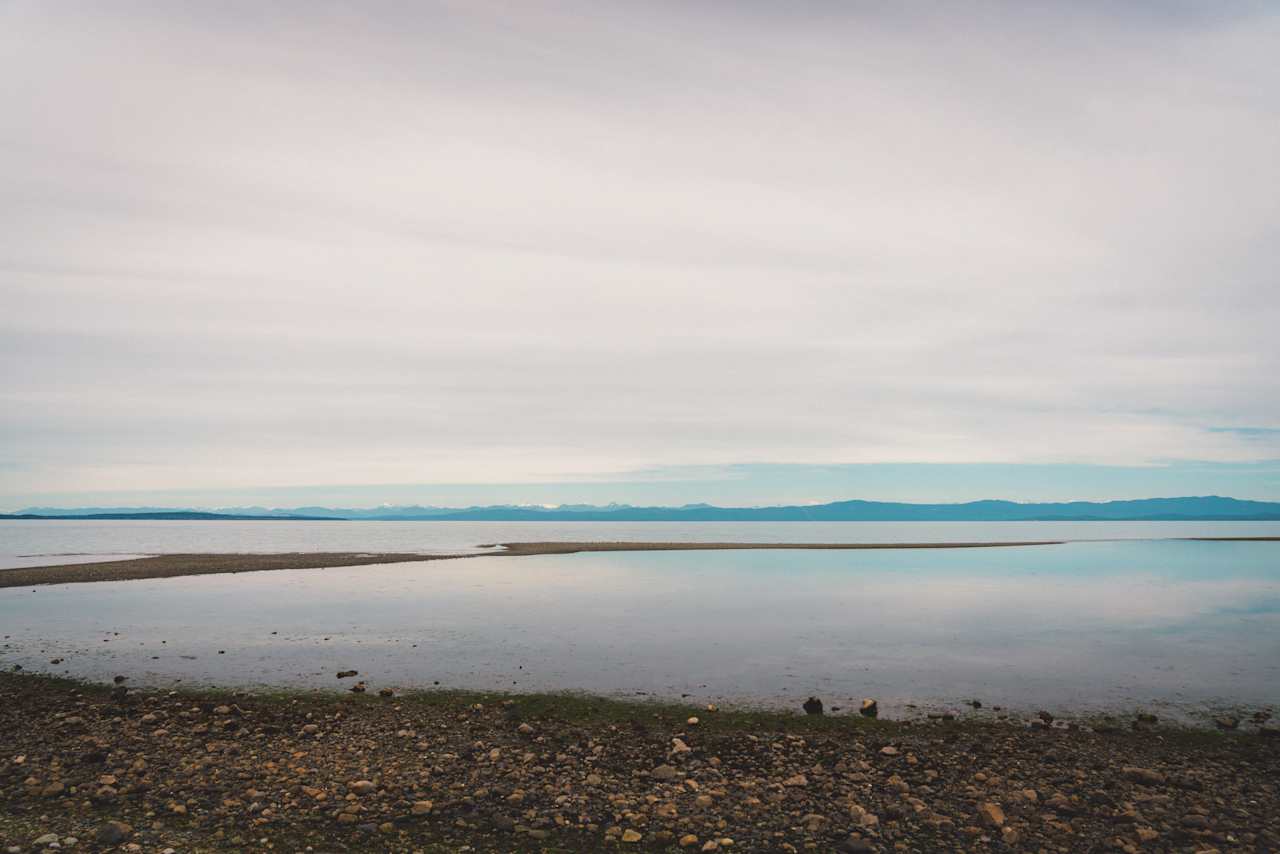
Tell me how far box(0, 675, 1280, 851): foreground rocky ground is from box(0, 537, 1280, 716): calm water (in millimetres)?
3954

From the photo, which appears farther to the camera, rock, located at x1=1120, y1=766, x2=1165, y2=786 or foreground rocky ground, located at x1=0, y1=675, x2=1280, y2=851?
rock, located at x1=1120, y1=766, x2=1165, y2=786

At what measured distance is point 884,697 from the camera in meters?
23.9

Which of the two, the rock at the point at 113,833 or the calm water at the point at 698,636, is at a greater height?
the rock at the point at 113,833

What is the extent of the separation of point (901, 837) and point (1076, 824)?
11.4ft

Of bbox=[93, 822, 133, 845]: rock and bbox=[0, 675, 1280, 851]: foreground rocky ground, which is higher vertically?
bbox=[93, 822, 133, 845]: rock

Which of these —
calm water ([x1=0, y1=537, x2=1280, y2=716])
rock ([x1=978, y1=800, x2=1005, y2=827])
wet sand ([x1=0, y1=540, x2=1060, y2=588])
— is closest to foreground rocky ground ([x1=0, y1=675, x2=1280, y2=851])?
rock ([x1=978, y1=800, x2=1005, y2=827])

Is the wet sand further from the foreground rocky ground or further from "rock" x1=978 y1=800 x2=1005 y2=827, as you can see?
"rock" x1=978 y1=800 x2=1005 y2=827

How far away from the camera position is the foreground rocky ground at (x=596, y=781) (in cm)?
1314


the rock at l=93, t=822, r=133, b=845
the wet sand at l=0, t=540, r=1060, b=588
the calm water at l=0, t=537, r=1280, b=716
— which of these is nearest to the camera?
the rock at l=93, t=822, r=133, b=845

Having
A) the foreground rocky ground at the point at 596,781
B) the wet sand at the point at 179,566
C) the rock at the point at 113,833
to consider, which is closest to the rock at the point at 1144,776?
the foreground rocky ground at the point at 596,781

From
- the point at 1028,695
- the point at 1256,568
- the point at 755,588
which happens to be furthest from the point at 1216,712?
the point at 1256,568

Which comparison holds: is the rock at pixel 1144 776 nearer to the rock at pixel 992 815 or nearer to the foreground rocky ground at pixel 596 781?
the foreground rocky ground at pixel 596 781

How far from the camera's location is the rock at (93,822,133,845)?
12.4 m

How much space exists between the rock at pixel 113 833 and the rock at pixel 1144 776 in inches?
767
